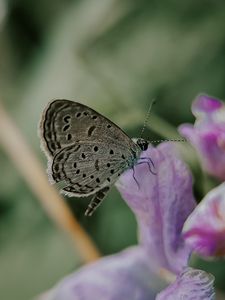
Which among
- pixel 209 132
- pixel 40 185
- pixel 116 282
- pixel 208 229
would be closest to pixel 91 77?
pixel 40 185

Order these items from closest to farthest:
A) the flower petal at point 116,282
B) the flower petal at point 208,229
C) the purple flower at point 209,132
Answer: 1. the flower petal at point 208,229
2. the purple flower at point 209,132
3. the flower petal at point 116,282

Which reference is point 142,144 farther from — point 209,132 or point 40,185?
point 40,185

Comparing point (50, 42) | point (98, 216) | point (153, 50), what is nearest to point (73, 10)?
point (50, 42)

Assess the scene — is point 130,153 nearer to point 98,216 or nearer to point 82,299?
point 82,299

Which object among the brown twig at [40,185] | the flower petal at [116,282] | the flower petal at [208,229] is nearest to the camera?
the flower petal at [208,229]

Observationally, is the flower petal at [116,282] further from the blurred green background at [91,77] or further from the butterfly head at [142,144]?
the blurred green background at [91,77]

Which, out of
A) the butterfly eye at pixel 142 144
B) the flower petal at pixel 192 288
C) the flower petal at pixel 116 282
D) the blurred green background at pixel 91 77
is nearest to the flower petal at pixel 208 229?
the flower petal at pixel 192 288

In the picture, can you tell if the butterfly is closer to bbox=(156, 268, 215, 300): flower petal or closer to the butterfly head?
the butterfly head
